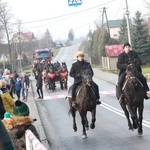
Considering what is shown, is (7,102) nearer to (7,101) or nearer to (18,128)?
(7,101)

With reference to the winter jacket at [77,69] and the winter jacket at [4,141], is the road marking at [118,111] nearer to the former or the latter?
the winter jacket at [77,69]

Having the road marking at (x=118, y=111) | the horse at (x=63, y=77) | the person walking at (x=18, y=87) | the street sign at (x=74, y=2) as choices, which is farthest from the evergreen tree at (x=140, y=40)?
the road marking at (x=118, y=111)

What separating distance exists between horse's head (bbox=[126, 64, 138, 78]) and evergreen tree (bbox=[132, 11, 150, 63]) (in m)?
45.1

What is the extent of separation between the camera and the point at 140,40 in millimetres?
57406

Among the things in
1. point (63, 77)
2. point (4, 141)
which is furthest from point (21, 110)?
point (63, 77)

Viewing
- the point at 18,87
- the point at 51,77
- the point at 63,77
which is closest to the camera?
the point at 18,87

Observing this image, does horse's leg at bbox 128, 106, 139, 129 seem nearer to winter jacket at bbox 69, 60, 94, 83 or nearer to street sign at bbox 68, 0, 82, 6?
winter jacket at bbox 69, 60, 94, 83

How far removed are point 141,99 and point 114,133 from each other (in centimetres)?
154

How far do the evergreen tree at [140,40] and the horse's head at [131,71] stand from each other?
148 ft

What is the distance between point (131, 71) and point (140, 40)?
1809 inches

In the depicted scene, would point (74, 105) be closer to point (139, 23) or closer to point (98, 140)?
point (98, 140)

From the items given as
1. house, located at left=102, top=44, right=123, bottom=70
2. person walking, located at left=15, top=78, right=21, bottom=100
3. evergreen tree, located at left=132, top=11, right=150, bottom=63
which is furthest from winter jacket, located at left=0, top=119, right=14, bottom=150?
house, located at left=102, top=44, right=123, bottom=70

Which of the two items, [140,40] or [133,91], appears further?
[140,40]

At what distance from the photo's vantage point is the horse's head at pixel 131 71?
39.8ft
